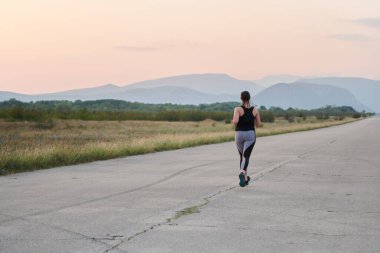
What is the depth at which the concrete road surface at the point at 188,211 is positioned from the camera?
6957 mm

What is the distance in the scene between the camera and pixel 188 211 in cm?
919

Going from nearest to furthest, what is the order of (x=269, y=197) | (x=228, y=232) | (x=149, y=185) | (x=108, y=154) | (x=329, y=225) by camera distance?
(x=228, y=232) < (x=329, y=225) < (x=269, y=197) < (x=149, y=185) < (x=108, y=154)

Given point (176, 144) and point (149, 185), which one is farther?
point (176, 144)

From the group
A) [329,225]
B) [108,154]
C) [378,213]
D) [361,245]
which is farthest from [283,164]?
[361,245]

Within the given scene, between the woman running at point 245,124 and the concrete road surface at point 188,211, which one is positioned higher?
the woman running at point 245,124

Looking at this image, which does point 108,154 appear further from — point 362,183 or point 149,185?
point 362,183

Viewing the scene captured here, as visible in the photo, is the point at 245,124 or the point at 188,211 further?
the point at 245,124

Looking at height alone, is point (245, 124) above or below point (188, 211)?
above

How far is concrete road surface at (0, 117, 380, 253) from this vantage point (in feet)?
22.8

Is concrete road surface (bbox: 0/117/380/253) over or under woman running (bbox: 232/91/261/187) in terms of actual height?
under

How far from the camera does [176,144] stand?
1115 inches

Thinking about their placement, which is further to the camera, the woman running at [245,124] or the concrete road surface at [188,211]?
the woman running at [245,124]

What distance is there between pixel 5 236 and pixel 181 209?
3.00 metres

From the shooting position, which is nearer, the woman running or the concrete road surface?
the concrete road surface
